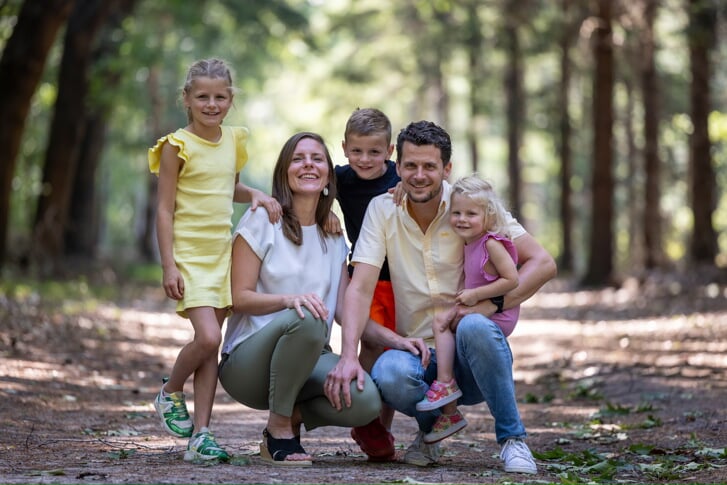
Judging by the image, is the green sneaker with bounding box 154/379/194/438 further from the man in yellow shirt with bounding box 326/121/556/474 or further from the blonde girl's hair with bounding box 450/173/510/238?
the blonde girl's hair with bounding box 450/173/510/238

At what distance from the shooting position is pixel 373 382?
5.29 metres

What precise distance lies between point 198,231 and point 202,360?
660 mm

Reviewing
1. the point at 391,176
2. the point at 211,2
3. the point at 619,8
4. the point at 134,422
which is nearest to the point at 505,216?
the point at 391,176

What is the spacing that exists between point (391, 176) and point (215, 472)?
78.9 inches

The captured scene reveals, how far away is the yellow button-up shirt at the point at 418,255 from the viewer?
545 cm

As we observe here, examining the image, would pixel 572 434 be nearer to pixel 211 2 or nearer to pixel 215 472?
pixel 215 472

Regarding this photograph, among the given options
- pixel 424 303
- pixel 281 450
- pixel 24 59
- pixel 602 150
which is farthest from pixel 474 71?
pixel 281 450

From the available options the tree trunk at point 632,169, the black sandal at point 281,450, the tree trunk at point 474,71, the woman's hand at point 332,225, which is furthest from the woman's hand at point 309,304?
the tree trunk at point 474,71

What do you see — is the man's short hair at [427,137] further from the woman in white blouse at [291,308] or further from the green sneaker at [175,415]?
the green sneaker at [175,415]

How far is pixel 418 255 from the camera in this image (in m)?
5.50

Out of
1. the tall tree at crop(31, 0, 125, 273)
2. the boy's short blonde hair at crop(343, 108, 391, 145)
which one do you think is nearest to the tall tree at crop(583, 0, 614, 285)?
the tall tree at crop(31, 0, 125, 273)

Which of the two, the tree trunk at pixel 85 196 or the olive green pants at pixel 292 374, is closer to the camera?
the olive green pants at pixel 292 374

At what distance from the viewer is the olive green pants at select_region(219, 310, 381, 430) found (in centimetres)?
509

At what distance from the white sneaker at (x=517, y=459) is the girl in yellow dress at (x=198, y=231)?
142cm
